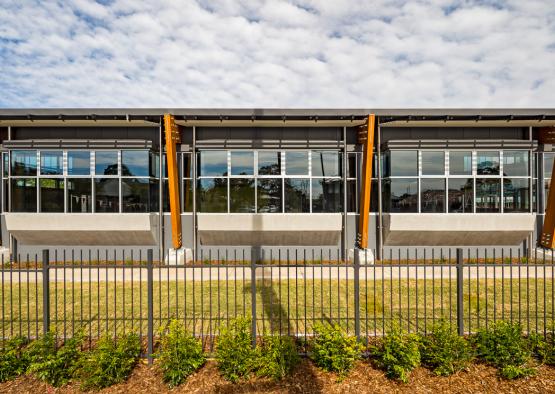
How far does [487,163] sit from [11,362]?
722 inches

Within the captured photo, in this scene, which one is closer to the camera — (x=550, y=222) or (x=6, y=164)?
(x=550, y=222)

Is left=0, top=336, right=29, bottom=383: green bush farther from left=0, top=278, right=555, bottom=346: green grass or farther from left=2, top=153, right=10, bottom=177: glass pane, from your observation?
left=2, top=153, right=10, bottom=177: glass pane

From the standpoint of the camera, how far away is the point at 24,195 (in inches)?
569

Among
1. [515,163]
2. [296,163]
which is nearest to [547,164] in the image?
[515,163]

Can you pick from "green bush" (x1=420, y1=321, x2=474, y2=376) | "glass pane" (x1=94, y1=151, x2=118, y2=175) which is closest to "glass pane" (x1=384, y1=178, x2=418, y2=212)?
"green bush" (x1=420, y1=321, x2=474, y2=376)

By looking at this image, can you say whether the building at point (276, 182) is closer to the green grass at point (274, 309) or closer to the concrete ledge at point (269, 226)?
the concrete ledge at point (269, 226)

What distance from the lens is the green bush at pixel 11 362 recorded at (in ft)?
16.0

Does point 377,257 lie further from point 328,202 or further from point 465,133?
point 465,133

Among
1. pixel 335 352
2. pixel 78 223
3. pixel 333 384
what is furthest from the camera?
pixel 78 223

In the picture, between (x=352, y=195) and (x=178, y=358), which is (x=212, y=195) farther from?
(x=178, y=358)

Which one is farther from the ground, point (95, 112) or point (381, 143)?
point (95, 112)

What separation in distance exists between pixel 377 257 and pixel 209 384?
468 inches

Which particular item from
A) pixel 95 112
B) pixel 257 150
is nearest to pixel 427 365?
pixel 257 150

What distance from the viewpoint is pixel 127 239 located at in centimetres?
1449
